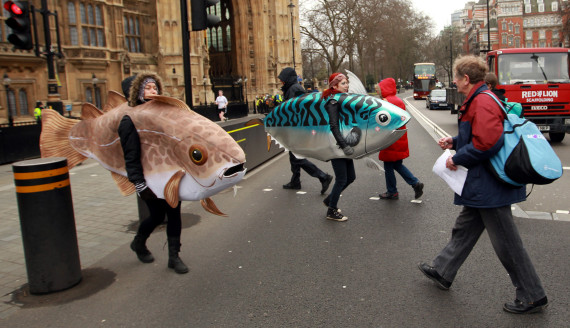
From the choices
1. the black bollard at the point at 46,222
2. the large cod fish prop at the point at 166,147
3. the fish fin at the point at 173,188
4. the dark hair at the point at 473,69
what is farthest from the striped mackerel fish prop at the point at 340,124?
the black bollard at the point at 46,222

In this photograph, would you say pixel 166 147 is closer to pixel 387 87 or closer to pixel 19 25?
pixel 387 87

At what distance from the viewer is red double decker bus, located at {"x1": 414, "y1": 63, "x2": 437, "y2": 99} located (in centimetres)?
5766

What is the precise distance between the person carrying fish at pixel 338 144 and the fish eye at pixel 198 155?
2341 mm

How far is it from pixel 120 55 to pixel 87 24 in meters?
2.21

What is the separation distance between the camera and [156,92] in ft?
15.2

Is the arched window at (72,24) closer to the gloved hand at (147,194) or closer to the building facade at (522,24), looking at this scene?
the gloved hand at (147,194)

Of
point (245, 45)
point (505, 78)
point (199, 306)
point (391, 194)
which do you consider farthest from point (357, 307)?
point (245, 45)

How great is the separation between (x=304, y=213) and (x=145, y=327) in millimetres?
3588

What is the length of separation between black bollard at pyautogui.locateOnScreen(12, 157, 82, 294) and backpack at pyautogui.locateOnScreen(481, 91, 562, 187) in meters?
3.65

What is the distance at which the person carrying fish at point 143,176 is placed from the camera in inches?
169

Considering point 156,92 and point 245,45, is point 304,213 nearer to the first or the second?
point 156,92

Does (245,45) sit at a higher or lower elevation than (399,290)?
higher

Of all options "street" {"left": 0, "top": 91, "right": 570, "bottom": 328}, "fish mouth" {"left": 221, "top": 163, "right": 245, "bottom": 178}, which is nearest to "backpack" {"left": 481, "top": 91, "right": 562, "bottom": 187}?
"street" {"left": 0, "top": 91, "right": 570, "bottom": 328}

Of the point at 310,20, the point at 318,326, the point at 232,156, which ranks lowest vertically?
the point at 318,326
